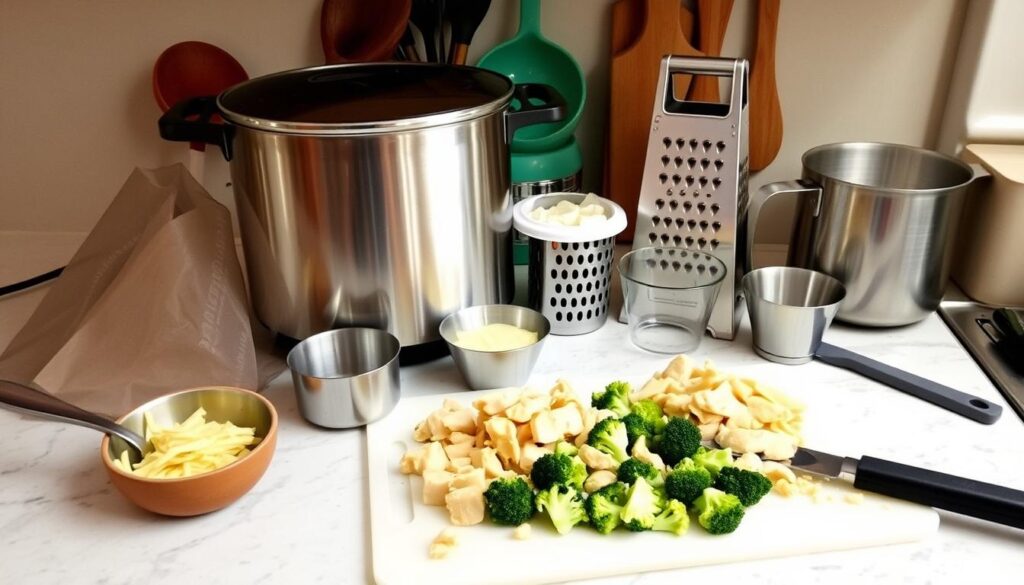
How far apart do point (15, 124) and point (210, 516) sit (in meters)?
0.80

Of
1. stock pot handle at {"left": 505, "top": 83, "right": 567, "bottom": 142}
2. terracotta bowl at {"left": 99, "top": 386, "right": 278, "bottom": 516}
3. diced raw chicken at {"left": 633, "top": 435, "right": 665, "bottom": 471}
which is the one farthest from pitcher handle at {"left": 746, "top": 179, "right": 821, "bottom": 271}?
terracotta bowl at {"left": 99, "top": 386, "right": 278, "bottom": 516}

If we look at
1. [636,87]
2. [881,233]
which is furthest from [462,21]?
[881,233]

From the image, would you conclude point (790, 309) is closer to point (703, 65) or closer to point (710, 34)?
point (703, 65)

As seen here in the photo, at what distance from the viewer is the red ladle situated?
1098mm

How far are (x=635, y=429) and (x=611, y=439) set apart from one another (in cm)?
4

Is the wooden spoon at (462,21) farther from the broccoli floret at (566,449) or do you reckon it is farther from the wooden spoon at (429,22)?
the broccoli floret at (566,449)

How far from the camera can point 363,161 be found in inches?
31.0

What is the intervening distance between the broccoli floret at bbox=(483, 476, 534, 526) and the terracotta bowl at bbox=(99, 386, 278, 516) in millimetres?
204

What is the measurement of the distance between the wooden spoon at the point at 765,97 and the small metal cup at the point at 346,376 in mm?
600

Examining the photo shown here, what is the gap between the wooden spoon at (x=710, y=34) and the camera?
A: 106 cm

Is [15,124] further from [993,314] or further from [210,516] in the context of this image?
[993,314]

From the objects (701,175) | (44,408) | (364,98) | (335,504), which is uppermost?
(364,98)

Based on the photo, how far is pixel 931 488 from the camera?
0.68 metres

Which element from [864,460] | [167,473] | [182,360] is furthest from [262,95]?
[864,460]
